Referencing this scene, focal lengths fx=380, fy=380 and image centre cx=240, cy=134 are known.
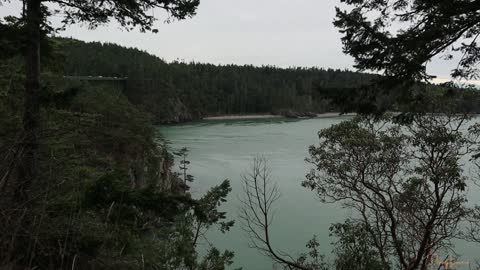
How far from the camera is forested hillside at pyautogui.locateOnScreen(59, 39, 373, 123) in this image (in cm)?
6581

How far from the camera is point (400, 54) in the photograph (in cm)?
391

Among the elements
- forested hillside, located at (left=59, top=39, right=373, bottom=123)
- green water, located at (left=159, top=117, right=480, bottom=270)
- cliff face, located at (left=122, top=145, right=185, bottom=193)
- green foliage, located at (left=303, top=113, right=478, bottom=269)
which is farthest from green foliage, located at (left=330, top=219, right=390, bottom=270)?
forested hillside, located at (left=59, top=39, right=373, bottom=123)

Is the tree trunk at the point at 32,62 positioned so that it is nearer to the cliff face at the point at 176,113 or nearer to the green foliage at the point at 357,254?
the green foliage at the point at 357,254

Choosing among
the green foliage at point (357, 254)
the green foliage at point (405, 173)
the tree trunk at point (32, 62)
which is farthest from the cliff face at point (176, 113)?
the tree trunk at point (32, 62)

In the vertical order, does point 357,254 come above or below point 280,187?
above

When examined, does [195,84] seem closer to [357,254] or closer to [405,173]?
[405,173]

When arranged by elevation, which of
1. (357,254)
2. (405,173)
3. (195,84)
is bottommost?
(357,254)

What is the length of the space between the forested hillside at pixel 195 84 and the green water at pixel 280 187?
2963 cm

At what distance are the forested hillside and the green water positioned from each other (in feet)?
97.2

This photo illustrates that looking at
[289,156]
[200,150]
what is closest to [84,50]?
[200,150]

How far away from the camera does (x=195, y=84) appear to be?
81562mm

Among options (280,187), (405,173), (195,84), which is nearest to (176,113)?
(195,84)

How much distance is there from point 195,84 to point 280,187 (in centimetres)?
6464

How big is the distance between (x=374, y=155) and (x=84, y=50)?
7605 cm
